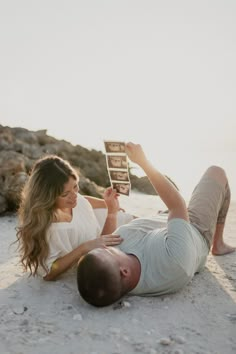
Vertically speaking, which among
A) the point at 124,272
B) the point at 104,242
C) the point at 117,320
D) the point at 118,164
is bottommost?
the point at 117,320

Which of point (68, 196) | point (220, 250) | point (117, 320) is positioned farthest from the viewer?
point (220, 250)

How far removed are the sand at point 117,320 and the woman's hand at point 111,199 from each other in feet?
2.22

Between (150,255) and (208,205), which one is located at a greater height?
(208,205)

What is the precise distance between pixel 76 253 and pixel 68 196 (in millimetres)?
422

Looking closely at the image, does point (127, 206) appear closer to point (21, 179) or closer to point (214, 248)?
point (21, 179)

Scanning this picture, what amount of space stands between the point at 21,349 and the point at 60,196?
1202mm

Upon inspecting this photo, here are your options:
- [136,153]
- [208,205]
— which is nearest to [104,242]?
[136,153]

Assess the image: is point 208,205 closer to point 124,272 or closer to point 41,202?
point 124,272

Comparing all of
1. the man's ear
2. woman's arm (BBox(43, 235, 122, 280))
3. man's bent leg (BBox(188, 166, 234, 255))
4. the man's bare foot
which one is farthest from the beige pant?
the man's ear

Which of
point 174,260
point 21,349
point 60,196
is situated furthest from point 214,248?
point 21,349

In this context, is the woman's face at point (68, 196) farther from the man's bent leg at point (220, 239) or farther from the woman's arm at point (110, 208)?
the man's bent leg at point (220, 239)

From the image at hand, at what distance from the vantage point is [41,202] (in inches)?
133

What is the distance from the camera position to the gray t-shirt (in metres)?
3.12

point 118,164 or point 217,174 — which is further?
point 217,174
